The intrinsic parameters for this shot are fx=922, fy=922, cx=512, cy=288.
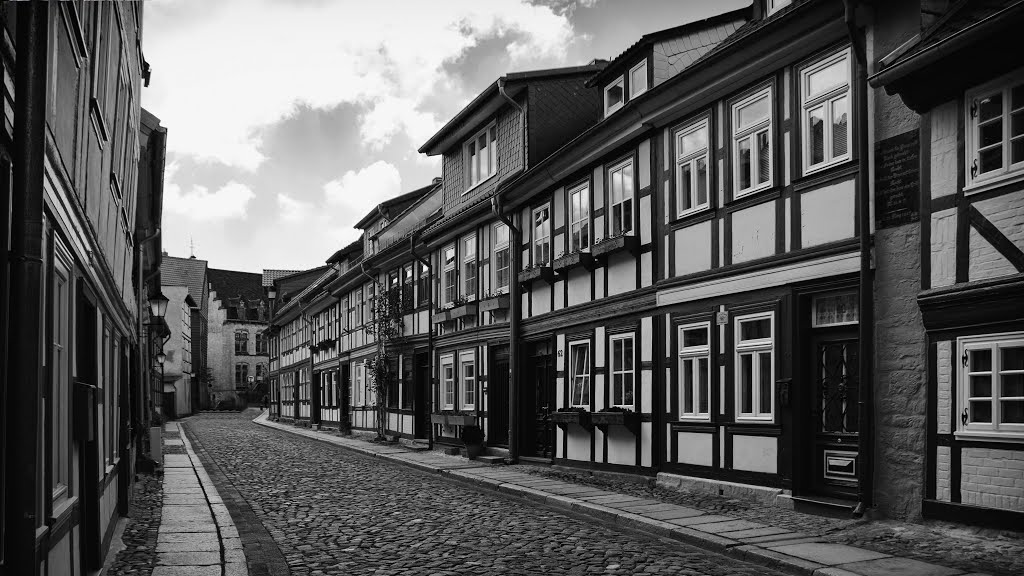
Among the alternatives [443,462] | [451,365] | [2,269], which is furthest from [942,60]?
[451,365]

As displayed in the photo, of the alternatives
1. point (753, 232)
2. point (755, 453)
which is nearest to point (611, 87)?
point (753, 232)

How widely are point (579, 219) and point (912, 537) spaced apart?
9683 mm

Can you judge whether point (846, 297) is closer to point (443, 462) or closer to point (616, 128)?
point (616, 128)

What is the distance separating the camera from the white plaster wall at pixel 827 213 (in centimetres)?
1082

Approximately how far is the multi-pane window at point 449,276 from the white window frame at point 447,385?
163 cm

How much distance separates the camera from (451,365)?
24.9 m

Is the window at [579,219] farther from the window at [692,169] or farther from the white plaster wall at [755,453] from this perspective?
the white plaster wall at [755,453]

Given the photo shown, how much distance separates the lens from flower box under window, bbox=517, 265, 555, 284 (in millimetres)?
18703

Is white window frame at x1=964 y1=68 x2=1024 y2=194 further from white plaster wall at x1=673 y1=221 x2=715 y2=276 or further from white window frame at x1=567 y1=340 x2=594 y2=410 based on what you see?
white window frame at x1=567 y1=340 x2=594 y2=410

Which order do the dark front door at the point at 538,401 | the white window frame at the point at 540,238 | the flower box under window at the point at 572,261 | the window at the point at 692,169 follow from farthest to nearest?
the dark front door at the point at 538,401 → the white window frame at the point at 540,238 → the flower box under window at the point at 572,261 → the window at the point at 692,169

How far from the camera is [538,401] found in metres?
20.1

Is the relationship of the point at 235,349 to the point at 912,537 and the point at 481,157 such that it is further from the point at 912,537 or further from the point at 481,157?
the point at 912,537

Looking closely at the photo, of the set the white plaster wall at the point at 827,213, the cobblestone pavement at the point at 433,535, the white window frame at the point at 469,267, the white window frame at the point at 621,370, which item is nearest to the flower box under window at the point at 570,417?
the white window frame at the point at 621,370

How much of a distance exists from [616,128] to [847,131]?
5315 mm
